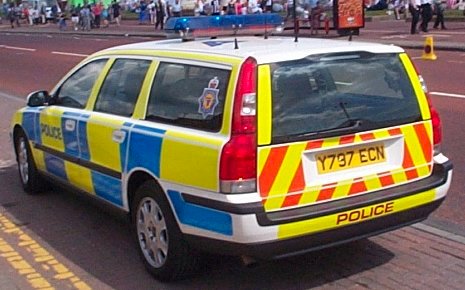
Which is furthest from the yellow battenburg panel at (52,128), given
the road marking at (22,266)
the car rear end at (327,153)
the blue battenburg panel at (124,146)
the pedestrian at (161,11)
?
the pedestrian at (161,11)

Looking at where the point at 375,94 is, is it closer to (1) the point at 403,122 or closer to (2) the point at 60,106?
(1) the point at 403,122

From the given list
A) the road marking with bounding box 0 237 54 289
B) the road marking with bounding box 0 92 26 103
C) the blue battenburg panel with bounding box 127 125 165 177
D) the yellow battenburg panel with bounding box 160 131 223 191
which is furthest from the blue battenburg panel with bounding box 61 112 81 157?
the road marking with bounding box 0 92 26 103

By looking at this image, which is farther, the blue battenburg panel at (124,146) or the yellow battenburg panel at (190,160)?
the blue battenburg panel at (124,146)

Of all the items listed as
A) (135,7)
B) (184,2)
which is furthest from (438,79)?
(135,7)

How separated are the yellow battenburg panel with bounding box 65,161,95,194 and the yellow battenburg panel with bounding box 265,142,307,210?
1971 mm

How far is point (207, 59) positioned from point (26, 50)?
29.3 m

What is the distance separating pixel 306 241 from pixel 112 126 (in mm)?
1754

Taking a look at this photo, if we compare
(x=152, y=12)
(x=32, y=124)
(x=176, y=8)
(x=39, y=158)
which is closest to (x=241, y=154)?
(x=39, y=158)

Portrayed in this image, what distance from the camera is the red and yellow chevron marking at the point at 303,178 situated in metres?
4.40

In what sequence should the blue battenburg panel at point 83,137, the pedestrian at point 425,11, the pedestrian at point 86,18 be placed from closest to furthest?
the blue battenburg panel at point 83,137, the pedestrian at point 425,11, the pedestrian at point 86,18

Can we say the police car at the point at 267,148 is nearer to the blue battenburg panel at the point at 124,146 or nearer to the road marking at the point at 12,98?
the blue battenburg panel at the point at 124,146

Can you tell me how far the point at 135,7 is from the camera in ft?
216

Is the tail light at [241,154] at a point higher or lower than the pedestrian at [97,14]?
higher

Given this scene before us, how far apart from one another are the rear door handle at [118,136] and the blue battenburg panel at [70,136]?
754 millimetres
